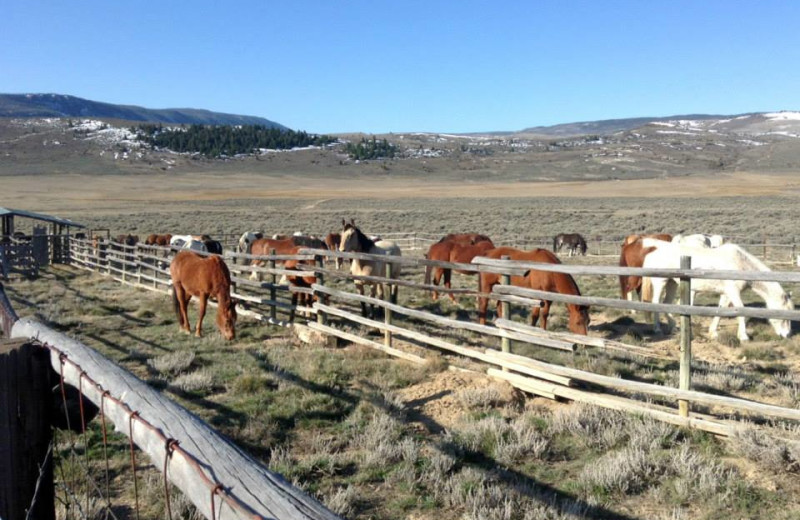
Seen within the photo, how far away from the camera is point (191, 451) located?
2.15 meters

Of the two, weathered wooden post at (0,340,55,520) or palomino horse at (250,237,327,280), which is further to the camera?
palomino horse at (250,237,327,280)

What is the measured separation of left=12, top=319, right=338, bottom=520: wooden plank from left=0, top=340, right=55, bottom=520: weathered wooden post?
12 cm

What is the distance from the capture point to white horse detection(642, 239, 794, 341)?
1036 centimetres

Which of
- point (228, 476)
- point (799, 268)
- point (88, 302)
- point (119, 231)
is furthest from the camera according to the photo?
point (119, 231)

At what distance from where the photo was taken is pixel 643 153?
15100 cm

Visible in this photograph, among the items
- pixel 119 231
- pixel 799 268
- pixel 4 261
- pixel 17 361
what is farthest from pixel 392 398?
pixel 119 231

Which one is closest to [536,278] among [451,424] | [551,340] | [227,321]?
[551,340]

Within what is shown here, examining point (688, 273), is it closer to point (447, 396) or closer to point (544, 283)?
point (447, 396)

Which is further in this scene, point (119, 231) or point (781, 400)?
point (119, 231)

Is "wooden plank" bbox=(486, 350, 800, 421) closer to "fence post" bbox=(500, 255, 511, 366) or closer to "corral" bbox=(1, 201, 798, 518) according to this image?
"corral" bbox=(1, 201, 798, 518)

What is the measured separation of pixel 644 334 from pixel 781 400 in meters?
4.55

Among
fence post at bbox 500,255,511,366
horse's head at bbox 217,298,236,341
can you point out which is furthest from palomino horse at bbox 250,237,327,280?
fence post at bbox 500,255,511,366

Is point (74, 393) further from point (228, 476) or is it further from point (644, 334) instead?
point (644, 334)

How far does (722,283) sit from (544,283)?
11.2 ft
